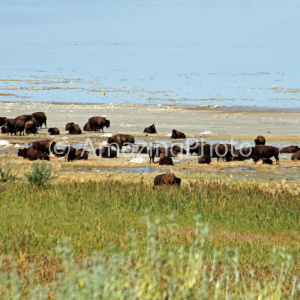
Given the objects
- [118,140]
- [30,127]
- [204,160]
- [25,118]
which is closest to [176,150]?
[204,160]

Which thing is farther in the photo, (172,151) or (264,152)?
(172,151)

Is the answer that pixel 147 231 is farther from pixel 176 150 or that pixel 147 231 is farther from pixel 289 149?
pixel 289 149

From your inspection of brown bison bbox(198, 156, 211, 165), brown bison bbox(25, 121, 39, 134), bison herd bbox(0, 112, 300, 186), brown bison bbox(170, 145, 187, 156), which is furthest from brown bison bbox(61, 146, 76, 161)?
brown bison bbox(25, 121, 39, 134)

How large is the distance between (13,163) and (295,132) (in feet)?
68.9

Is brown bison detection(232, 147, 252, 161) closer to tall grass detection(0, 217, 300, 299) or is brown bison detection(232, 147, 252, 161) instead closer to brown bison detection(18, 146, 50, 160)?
brown bison detection(18, 146, 50, 160)

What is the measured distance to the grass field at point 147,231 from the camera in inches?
251

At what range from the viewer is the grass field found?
6367mm

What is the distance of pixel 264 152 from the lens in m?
23.7

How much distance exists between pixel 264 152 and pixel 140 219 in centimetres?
1388

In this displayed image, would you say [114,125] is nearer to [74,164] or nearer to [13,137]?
[13,137]

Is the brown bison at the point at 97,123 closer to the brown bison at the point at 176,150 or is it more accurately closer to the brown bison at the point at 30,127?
the brown bison at the point at 30,127

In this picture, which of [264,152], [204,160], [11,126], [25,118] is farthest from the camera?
[25,118]

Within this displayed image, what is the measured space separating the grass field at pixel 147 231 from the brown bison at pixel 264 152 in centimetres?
699

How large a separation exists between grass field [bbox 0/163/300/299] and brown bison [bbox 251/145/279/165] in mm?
6993
